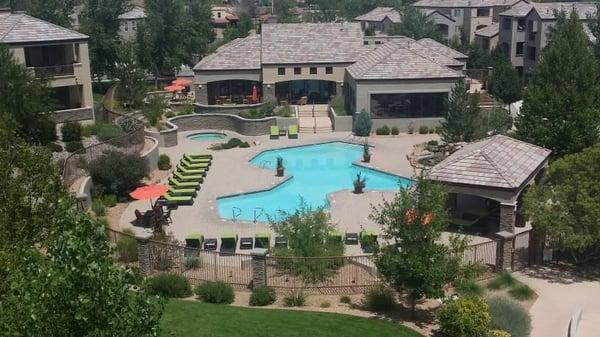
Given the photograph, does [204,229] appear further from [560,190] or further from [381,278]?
[560,190]

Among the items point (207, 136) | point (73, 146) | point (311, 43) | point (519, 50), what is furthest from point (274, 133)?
point (519, 50)

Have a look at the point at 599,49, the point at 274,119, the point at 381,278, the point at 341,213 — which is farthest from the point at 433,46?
the point at 381,278

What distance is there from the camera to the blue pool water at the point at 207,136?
164 ft

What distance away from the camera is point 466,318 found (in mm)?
18672

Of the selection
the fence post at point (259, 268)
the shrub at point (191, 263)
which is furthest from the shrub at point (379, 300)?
the shrub at point (191, 263)

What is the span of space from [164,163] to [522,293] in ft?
76.6

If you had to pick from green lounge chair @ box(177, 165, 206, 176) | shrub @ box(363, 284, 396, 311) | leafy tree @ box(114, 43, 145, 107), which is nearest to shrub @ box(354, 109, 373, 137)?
green lounge chair @ box(177, 165, 206, 176)

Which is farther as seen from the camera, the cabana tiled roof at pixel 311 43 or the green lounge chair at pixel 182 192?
the cabana tiled roof at pixel 311 43

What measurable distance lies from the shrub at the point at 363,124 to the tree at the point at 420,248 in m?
27.3

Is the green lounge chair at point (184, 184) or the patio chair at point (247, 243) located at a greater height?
the green lounge chair at point (184, 184)

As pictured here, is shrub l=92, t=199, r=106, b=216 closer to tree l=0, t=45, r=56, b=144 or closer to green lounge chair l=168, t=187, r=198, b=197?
green lounge chair l=168, t=187, r=198, b=197

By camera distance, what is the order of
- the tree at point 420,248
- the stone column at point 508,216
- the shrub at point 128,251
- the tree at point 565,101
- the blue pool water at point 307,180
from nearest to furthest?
the tree at point 420,248
the shrub at point 128,251
the stone column at point 508,216
the tree at point 565,101
the blue pool water at point 307,180

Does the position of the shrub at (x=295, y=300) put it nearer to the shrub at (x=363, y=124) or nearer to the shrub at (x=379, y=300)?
the shrub at (x=379, y=300)

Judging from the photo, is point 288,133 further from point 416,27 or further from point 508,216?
point 416,27
